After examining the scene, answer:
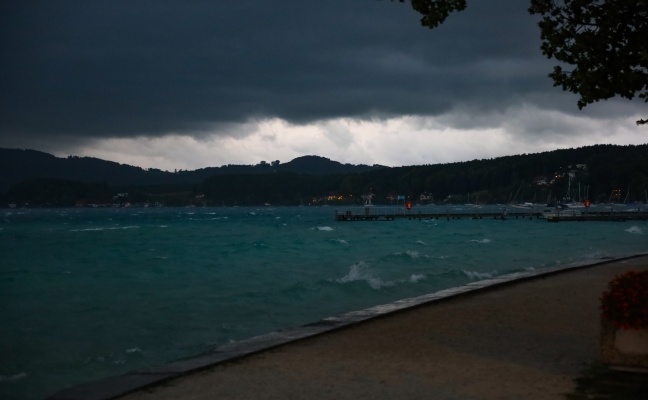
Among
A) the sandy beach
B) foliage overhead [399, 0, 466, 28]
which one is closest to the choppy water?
the sandy beach

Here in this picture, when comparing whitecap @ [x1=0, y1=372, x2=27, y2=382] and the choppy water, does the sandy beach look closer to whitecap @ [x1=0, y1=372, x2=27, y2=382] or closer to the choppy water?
the choppy water

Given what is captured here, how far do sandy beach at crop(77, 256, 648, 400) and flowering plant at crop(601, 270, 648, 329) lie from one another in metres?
0.96

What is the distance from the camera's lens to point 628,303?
818cm

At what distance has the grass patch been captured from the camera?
7707mm

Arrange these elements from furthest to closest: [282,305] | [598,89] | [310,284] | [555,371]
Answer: [310,284] → [282,305] → [598,89] → [555,371]

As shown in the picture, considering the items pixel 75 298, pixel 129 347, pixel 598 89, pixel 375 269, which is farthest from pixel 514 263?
pixel 598 89

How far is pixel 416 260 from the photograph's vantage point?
40.1m

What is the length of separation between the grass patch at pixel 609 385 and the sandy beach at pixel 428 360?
0.52 feet

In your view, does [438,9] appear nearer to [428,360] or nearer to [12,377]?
[428,360]

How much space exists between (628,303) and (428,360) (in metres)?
2.82

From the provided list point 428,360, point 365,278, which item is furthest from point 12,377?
point 365,278

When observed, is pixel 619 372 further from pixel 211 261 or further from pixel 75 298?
pixel 211 261

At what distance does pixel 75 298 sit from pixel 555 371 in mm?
23551

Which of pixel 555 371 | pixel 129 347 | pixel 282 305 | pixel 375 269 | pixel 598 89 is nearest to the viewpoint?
pixel 555 371
